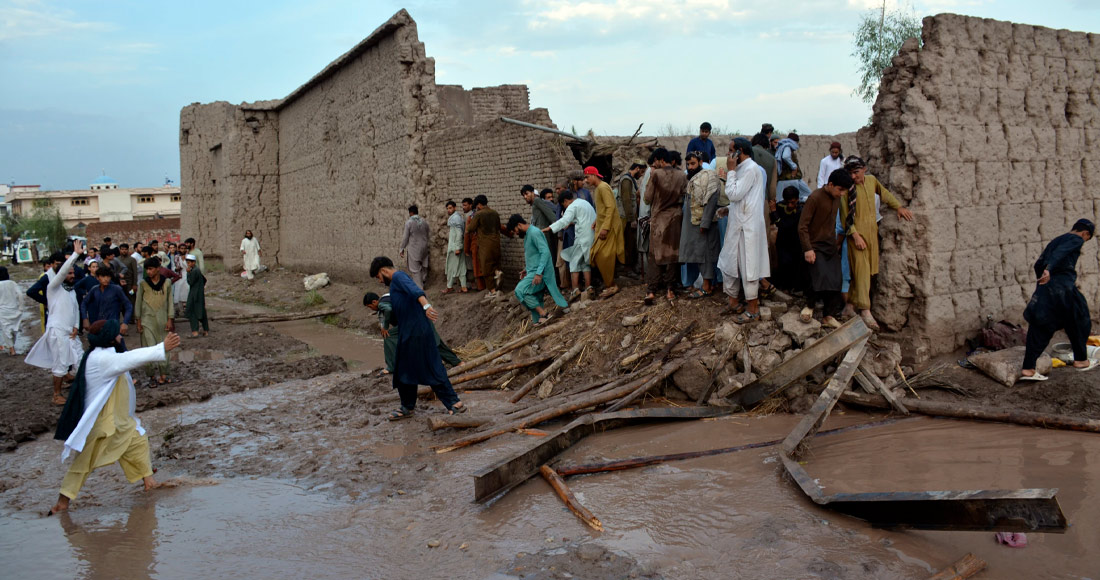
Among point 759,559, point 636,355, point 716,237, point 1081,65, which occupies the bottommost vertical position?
point 759,559

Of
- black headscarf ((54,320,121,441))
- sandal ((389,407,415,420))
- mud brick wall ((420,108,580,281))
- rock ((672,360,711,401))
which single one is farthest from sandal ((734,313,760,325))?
black headscarf ((54,320,121,441))

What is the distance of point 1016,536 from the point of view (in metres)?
3.82

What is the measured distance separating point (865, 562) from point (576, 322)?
16.3ft

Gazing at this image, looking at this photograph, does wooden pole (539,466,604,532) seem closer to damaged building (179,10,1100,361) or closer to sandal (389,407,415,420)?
sandal (389,407,415,420)

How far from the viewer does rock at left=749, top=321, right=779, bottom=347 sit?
266 inches

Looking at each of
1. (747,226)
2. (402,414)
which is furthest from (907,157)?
(402,414)

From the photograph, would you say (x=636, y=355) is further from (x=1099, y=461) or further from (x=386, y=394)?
(x=1099, y=461)

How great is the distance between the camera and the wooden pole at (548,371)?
7207 mm

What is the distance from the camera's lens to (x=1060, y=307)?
6156 millimetres

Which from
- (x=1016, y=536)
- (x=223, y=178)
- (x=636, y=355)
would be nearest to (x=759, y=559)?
(x=1016, y=536)

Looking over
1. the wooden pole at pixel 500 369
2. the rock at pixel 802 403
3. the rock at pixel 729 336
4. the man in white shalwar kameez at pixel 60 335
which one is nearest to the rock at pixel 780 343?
the rock at pixel 729 336

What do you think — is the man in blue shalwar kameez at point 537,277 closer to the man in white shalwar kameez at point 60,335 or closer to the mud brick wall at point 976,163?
the mud brick wall at point 976,163

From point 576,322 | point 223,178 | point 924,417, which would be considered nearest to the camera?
point 924,417

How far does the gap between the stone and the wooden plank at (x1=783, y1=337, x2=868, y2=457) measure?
2.02 feet
